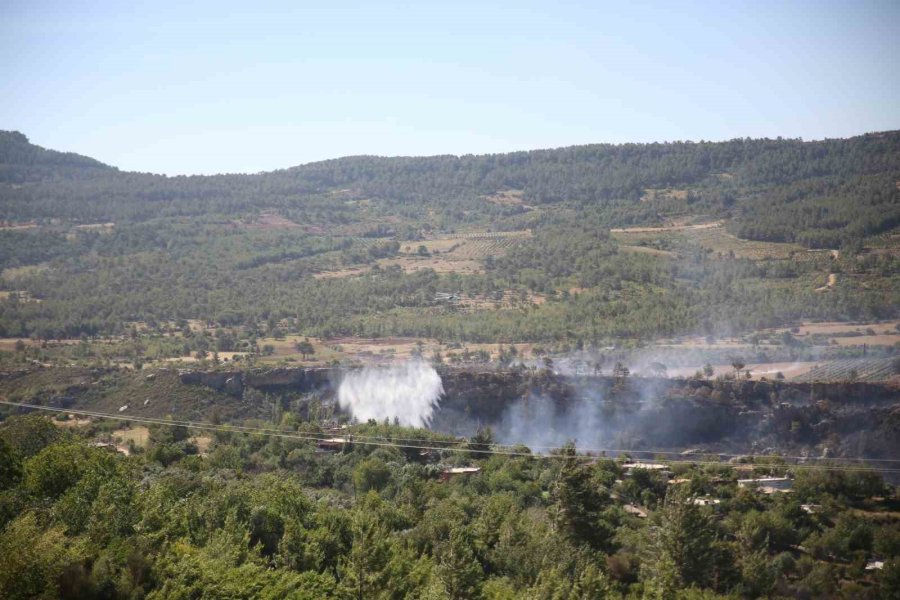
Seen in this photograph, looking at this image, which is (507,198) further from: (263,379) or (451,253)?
(263,379)

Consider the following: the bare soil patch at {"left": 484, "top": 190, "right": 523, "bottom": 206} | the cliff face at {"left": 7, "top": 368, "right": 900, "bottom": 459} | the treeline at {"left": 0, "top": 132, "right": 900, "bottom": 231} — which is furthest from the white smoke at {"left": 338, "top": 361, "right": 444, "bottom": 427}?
the bare soil patch at {"left": 484, "top": 190, "right": 523, "bottom": 206}

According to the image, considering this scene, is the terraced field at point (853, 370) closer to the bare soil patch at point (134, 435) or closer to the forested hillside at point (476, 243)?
the forested hillside at point (476, 243)

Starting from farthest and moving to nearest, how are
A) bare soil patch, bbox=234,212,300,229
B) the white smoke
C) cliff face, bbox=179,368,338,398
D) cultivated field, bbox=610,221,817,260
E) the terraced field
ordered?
bare soil patch, bbox=234,212,300,229
cultivated field, bbox=610,221,817,260
the white smoke
cliff face, bbox=179,368,338,398
the terraced field

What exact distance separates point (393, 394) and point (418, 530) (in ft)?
99.7

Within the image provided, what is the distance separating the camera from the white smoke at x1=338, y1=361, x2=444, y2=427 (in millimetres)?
61219

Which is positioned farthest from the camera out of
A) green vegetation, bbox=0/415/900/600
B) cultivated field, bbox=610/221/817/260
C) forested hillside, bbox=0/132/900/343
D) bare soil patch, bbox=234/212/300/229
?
bare soil patch, bbox=234/212/300/229

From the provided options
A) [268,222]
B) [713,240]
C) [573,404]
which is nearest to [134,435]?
[573,404]

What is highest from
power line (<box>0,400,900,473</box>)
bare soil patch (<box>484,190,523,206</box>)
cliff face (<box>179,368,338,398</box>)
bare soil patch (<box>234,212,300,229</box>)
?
bare soil patch (<box>484,190,523,206</box>)

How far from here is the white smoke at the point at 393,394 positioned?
201 feet

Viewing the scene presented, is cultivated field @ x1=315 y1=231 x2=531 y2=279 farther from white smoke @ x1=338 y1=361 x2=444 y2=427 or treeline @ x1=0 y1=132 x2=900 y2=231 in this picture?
white smoke @ x1=338 y1=361 x2=444 y2=427

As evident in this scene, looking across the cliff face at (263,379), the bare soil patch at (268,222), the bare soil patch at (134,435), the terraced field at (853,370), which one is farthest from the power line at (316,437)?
the bare soil patch at (268,222)

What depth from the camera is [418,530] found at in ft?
104

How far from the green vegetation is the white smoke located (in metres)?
17.2

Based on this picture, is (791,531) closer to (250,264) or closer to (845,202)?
(845,202)
